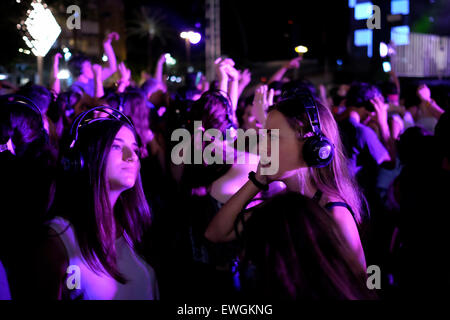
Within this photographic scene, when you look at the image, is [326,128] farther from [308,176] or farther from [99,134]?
[99,134]

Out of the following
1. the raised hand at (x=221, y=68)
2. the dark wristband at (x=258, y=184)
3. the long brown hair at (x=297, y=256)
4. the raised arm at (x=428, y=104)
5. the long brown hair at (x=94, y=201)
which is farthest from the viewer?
the raised arm at (x=428, y=104)

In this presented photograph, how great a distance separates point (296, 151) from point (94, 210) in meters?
0.81

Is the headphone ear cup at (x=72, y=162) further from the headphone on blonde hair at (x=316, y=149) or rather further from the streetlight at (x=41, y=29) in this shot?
the streetlight at (x=41, y=29)

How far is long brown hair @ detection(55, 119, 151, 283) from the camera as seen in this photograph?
1.46m

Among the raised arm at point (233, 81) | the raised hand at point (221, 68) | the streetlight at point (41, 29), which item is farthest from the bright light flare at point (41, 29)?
the raised arm at point (233, 81)

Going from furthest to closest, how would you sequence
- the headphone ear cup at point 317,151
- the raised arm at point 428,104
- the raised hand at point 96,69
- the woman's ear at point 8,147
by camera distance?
the raised hand at point 96,69 < the raised arm at point 428,104 < the woman's ear at point 8,147 < the headphone ear cup at point 317,151

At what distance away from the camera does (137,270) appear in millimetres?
1613

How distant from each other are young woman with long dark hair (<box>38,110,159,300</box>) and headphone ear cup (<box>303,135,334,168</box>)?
0.67 meters

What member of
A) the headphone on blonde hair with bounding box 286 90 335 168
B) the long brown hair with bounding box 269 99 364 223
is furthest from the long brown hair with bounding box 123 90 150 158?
the headphone on blonde hair with bounding box 286 90 335 168

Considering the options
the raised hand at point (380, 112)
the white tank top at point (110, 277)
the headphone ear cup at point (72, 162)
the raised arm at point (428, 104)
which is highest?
the raised arm at point (428, 104)

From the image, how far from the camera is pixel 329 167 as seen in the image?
5.82 ft

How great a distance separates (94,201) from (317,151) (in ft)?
2.75

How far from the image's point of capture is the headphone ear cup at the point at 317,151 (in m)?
1.59

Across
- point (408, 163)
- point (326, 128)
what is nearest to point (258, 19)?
point (408, 163)
